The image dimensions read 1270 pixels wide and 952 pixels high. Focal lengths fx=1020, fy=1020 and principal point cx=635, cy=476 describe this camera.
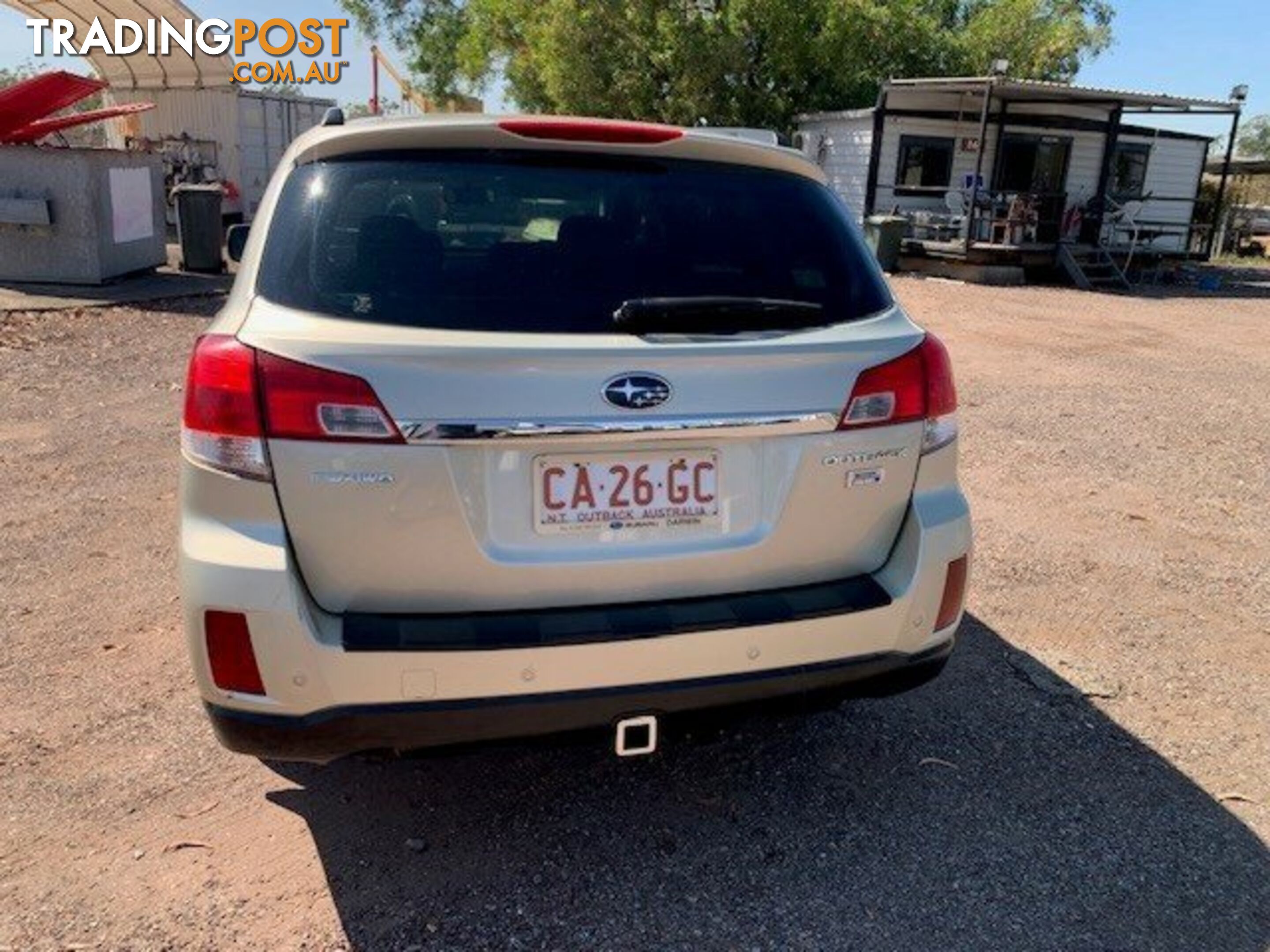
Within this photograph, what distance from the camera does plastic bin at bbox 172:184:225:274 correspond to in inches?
548

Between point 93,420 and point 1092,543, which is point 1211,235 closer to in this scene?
point 1092,543

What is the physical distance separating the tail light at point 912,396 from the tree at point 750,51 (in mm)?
22955

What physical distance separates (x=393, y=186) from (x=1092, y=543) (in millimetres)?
4036

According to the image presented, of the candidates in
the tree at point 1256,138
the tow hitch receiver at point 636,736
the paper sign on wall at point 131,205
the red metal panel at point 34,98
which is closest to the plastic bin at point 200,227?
the paper sign on wall at point 131,205

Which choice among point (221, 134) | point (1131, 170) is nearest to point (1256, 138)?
point (1131, 170)

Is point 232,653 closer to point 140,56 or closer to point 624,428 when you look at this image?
point 624,428

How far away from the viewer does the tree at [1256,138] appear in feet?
344

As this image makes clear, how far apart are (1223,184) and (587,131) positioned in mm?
25624

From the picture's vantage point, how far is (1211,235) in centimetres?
2523

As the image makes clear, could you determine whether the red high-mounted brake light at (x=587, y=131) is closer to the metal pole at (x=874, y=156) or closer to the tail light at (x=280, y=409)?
the tail light at (x=280, y=409)

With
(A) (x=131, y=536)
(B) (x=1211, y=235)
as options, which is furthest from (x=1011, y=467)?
(B) (x=1211, y=235)

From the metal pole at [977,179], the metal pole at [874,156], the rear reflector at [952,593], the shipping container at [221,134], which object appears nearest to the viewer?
the rear reflector at [952,593]

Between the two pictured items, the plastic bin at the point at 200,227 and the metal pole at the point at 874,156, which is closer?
the plastic bin at the point at 200,227

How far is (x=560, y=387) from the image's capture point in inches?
85.1
